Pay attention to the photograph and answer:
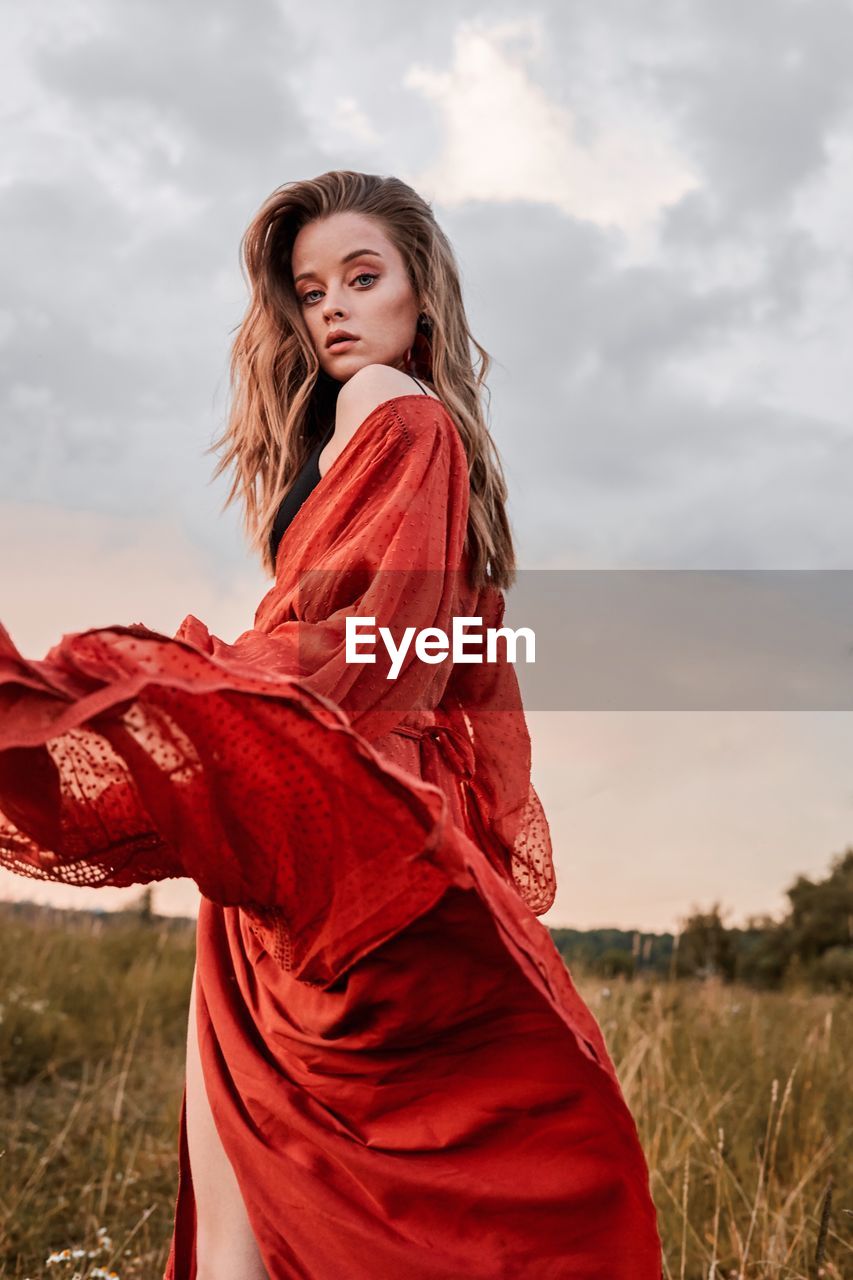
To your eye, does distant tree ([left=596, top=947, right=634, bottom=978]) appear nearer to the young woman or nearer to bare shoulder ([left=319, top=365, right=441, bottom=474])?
the young woman

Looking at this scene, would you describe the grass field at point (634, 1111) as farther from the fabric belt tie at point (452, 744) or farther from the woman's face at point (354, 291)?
the woman's face at point (354, 291)

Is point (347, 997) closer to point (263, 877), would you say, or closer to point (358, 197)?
point (263, 877)

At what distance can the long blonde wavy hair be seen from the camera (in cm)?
226

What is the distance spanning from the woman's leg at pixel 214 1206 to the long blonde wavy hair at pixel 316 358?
1.03m

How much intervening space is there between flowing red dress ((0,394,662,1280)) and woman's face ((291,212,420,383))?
36 centimetres

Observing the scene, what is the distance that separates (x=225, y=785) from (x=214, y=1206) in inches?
29.6

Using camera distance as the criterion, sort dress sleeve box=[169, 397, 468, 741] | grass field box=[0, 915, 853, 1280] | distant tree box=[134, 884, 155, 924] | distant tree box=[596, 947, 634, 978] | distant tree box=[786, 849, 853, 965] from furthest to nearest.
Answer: distant tree box=[786, 849, 853, 965]
distant tree box=[134, 884, 155, 924]
distant tree box=[596, 947, 634, 978]
grass field box=[0, 915, 853, 1280]
dress sleeve box=[169, 397, 468, 741]

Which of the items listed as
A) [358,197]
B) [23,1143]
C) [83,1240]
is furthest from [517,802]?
[23,1143]

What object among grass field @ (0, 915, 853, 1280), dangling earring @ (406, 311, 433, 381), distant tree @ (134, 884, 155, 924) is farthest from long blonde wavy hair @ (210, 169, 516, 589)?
distant tree @ (134, 884, 155, 924)

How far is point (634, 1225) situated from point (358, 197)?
186cm

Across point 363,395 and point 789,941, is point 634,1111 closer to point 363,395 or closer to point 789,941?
point 363,395

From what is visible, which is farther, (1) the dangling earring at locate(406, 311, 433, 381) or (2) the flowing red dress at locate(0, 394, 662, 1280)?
(1) the dangling earring at locate(406, 311, 433, 381)

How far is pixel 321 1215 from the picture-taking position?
1561 millimetres

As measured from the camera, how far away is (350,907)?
1.41 m
